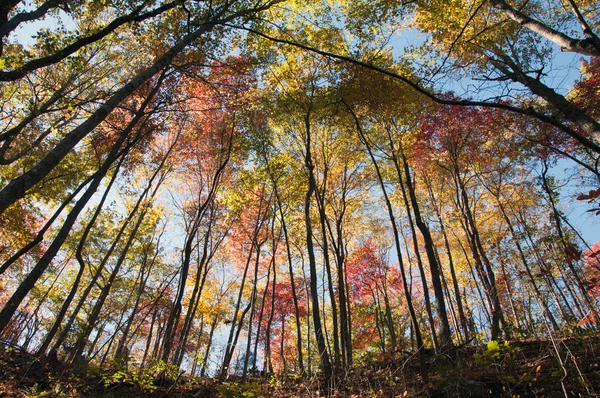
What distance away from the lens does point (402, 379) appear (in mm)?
4266

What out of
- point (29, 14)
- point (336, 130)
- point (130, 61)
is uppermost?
point (130, 61)

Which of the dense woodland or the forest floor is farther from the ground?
the dense woodland

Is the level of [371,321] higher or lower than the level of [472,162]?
lower

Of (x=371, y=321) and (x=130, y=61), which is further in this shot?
(x=371, y=321)

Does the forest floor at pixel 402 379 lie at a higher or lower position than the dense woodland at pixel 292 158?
lower

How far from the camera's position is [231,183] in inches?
500

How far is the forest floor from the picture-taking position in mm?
4148

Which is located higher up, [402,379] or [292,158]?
[292,158]

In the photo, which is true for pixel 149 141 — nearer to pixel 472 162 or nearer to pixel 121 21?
pixel 121 21

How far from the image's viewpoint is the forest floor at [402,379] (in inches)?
163

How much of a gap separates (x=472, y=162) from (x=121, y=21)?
1201cm

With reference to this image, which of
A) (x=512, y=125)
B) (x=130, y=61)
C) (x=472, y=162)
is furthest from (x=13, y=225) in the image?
(x=512, y=125)

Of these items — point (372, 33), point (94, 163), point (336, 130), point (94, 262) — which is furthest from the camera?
point (94, 262)

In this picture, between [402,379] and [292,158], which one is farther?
[292,158]
